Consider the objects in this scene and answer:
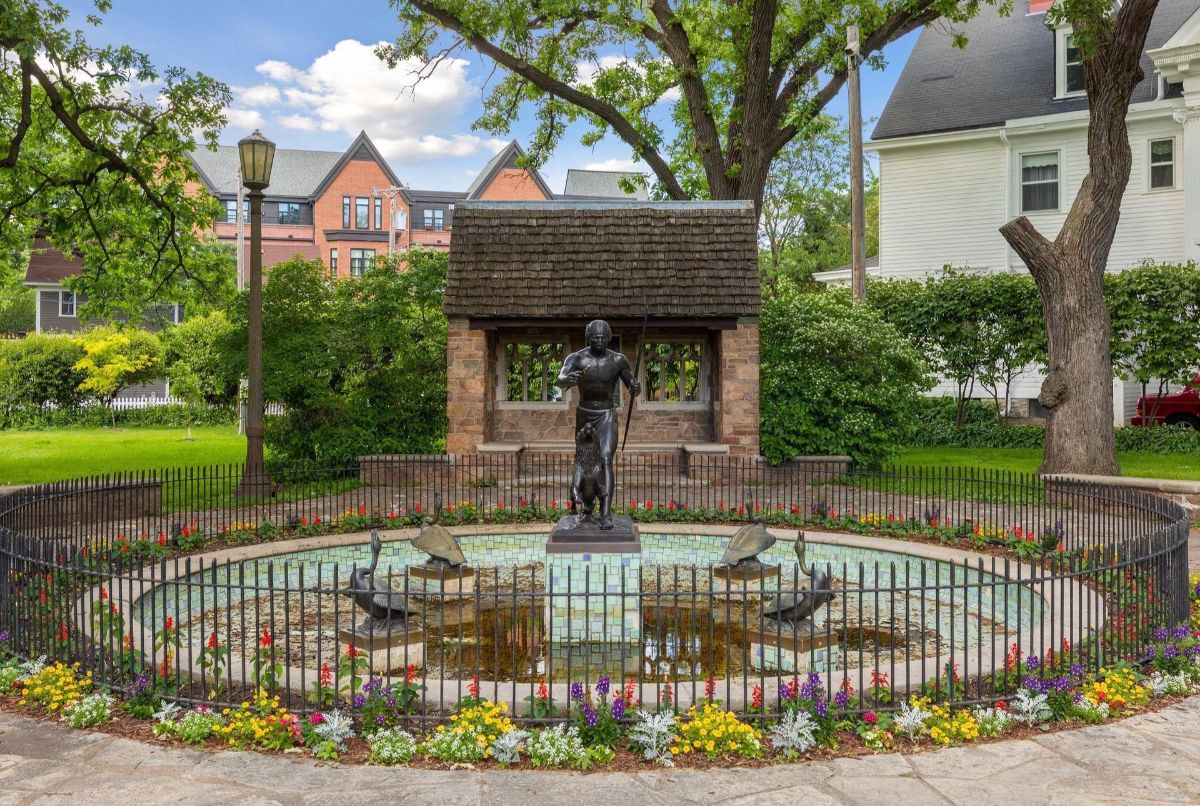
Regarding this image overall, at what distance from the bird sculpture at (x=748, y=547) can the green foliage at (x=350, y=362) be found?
1063 centimetres

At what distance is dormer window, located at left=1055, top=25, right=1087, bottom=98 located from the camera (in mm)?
26469

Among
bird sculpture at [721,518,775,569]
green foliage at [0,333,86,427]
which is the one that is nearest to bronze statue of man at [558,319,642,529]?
bird sculpture at [721,518,775,569]

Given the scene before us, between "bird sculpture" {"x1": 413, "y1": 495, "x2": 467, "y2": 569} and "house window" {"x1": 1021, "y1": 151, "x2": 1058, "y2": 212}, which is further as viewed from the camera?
"house window" {"x1": 1021, "y1": 151, "x2": 1058, "y2": 212}

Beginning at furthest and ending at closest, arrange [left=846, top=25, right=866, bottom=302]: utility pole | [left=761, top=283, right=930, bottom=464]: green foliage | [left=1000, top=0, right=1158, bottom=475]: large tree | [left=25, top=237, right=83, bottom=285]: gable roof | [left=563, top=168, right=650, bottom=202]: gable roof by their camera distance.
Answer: [left=563, top=168, right=650, bottom=202]: gable roof → [left=25, top=237, right=83, bottom=285]: gable roof → [left=846, top=25, right=866, bottom=302]: utility pole → [left=761, top=283, right=930, bottom=464]: green foliage → [left=1000, top=0, right=1158, bottom=475]: large tree

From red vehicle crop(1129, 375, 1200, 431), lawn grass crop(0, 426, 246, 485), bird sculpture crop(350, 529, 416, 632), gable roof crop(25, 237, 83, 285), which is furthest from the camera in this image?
gable roof crop(25, 237, 83, 285)

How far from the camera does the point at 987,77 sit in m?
28.4

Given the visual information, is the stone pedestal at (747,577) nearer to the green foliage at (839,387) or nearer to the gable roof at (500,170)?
the green foliage at (839,387)

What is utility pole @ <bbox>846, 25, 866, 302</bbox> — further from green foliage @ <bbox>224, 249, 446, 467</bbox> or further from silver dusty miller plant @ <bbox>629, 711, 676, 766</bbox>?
silver dusty miller plant @ <bbox>629, 711, 676, 766</bbox>

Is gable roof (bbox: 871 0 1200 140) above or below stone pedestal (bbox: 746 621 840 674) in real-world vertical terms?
above

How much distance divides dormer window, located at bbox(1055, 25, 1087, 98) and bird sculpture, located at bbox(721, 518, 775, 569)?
23.2m

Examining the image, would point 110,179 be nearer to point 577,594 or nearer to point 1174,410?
point 577,594

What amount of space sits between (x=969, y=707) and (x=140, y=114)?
1833 cm

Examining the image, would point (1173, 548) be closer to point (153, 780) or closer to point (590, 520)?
point (590, 520)

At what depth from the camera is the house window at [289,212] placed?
192 feet
